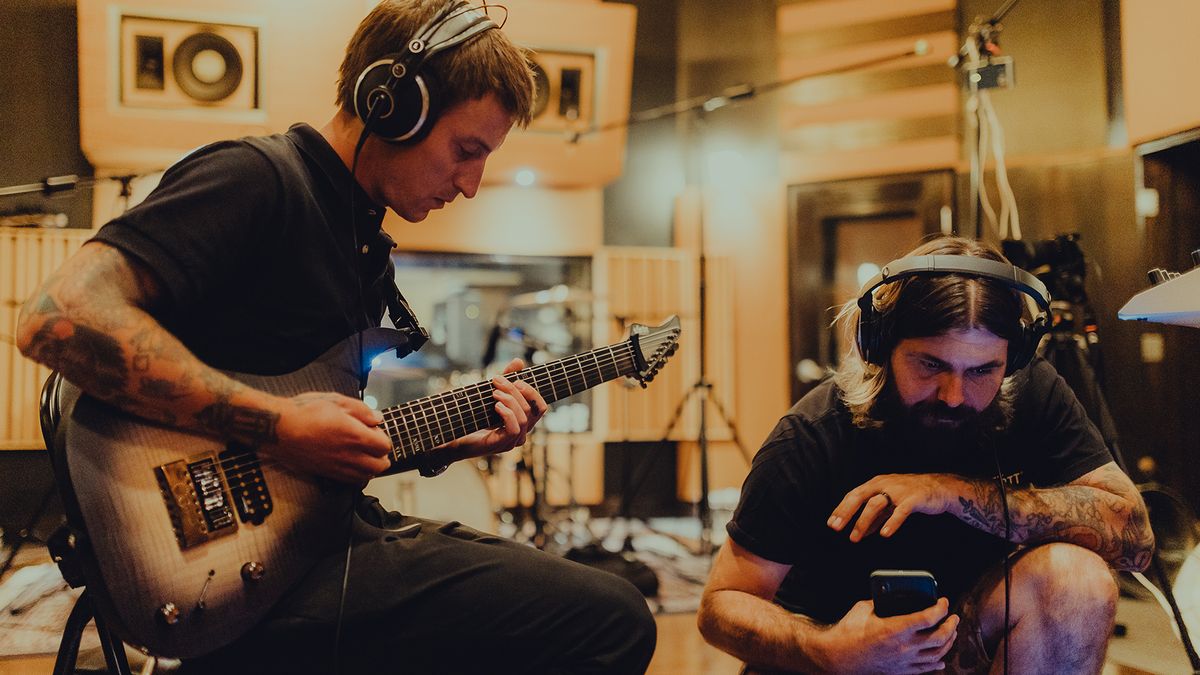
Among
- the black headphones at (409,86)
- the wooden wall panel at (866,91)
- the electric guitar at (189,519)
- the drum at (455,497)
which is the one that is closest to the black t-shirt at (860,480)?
the electric guitar at (189,519)

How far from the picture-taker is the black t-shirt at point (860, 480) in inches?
75.4

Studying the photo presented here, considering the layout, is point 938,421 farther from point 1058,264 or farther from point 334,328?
point 1058,264

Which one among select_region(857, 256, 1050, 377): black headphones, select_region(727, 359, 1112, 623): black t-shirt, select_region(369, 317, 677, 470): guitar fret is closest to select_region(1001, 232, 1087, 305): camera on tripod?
select_region(727, 359, 1112, 623): black t-shirt

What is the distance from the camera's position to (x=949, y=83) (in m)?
5.98

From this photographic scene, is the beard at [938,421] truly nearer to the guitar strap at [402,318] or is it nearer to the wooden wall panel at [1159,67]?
the guitar strap at [402,318]

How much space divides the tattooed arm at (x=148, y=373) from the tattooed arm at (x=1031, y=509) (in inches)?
39.4

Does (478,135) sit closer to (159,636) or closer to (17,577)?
(159,636)

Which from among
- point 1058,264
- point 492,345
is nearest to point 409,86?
point 1058,264

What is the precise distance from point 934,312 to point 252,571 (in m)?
1.44

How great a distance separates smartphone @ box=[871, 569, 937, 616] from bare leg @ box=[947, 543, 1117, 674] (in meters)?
0.35

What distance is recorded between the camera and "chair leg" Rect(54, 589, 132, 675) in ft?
5.26

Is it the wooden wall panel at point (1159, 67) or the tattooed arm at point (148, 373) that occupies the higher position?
the wooden wall panel at point (1159, 67)

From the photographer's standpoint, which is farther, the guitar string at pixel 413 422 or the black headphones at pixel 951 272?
the black headphones at pixel 951 272

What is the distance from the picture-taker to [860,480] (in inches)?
78.1
